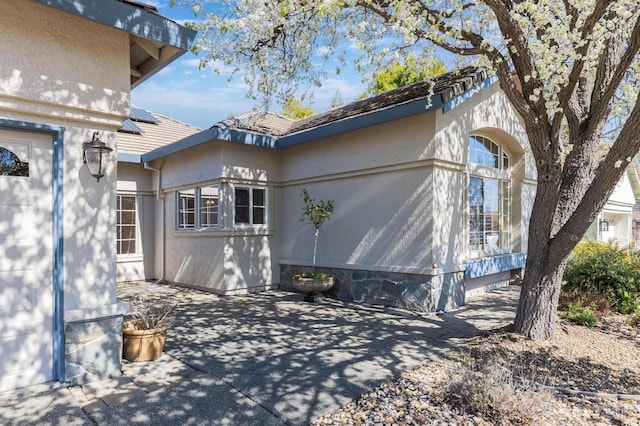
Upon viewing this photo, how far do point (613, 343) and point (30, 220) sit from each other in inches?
284

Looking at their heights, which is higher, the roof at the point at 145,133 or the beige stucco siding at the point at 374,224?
the roof at the point at 145,133

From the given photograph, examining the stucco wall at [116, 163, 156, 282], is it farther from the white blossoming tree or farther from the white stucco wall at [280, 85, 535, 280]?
the white blossoming tree

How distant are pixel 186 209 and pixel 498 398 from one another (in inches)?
352

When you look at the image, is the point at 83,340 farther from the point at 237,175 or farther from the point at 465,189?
the point at 465,189

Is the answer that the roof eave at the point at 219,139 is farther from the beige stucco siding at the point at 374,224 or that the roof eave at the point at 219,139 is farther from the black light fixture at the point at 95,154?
the black light fixture at the point at 95,154

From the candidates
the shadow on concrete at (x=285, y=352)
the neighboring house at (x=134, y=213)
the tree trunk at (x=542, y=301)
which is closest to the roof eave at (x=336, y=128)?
the neighboring house at (x=134, y=213)

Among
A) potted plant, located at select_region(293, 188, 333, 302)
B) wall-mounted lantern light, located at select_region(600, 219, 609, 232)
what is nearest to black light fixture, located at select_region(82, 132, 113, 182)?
potted plant, located at select_region(293, 188, 333, 302)

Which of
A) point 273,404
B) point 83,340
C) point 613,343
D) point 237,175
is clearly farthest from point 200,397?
point 237,175

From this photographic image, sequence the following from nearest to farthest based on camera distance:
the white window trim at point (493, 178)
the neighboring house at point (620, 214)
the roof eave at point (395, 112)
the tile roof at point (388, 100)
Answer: the roof eave at point (395, 112) → the tile roof at point (388, 100) → the white window trim at point (493, 178) → the neighboring house at point (620, 214)

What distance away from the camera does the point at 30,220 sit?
12.8ft

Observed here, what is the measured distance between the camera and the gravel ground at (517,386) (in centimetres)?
338

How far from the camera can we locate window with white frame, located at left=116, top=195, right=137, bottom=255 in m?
11.2

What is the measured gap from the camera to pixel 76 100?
13.2ft

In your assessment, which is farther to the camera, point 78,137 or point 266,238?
point 266,238
